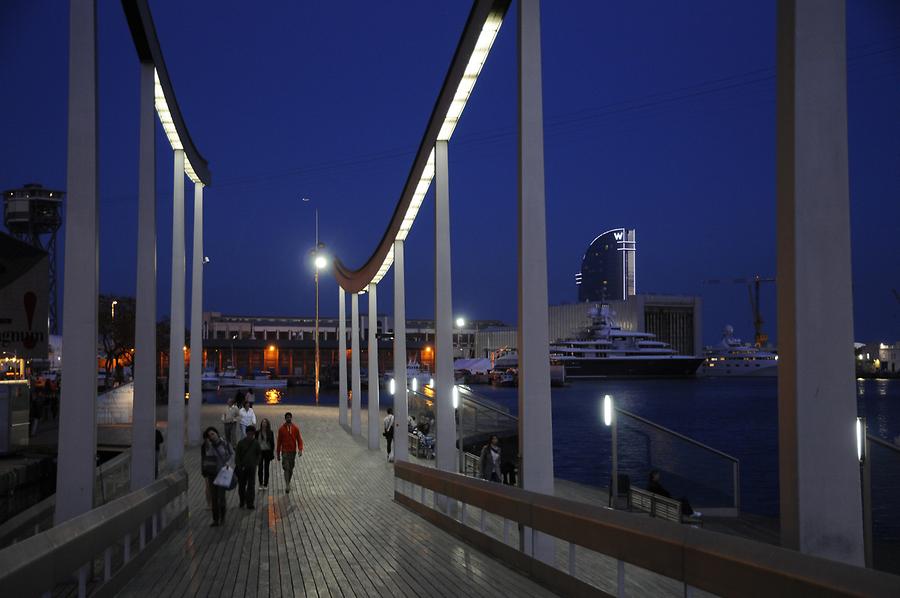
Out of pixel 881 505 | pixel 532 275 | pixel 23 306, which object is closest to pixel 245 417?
pixel 23 306

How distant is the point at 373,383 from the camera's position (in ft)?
98.2

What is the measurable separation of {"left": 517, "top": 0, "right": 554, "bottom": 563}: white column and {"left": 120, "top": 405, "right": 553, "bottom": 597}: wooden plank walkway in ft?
3.89

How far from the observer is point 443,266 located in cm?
1570

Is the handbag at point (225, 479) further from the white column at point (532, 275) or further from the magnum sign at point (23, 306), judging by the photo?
the magnum sign at point (23, 306)

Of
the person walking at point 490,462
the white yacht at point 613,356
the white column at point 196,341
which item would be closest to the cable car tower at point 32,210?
the white column at point 196,341

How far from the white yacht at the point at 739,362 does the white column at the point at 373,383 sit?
14812cm

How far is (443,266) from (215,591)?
8032mm

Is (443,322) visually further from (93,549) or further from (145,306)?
(93,549)

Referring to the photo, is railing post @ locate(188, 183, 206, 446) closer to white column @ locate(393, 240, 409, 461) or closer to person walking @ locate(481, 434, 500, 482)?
white column @ locate(393, 240, 409, 461)

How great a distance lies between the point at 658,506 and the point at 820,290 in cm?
1264

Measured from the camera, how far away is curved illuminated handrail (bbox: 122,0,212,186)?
13507 millimetres

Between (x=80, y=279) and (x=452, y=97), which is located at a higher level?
(x=452, y=97)

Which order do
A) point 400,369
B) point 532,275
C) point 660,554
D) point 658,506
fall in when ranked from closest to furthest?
point 660,554 → point 532,275 → point 658,506 → point 400,369

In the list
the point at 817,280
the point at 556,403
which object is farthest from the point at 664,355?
the point at 817,280
